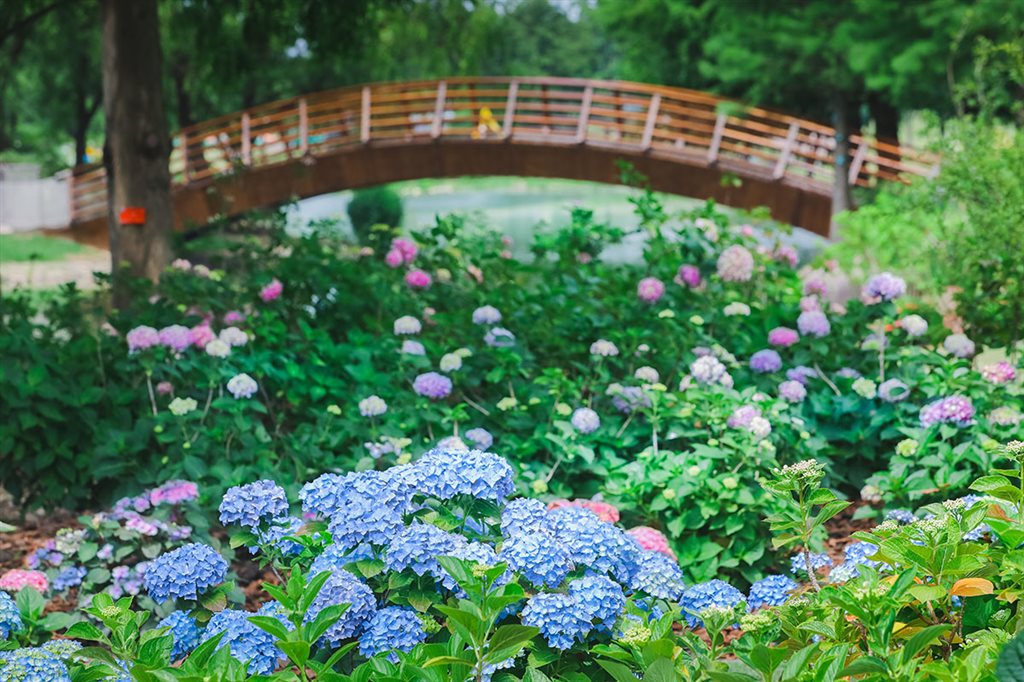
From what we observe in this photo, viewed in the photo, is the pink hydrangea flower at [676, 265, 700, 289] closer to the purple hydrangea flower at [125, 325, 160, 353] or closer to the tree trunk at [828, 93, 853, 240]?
the purple hydrangea flower at [125, 325, 160, 353]

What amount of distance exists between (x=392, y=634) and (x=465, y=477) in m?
0.29

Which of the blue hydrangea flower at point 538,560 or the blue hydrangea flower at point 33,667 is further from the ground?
the blue hydrangea flower at point 538,560

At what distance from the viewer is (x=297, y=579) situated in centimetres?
162

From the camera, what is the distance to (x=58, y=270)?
12.9 metres

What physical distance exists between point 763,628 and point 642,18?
645 inches

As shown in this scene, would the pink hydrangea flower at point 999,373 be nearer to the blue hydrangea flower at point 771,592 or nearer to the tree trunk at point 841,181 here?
the blue hydrangea flower at point 771,592

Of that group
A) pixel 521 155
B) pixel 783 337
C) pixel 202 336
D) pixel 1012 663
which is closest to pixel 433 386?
pixel 202 336

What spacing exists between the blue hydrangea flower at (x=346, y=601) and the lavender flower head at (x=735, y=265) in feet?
10.1

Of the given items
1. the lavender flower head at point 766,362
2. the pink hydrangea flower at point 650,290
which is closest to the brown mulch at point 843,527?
the lavender flower head at point 766,362

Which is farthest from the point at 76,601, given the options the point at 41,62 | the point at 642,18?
the point at 41,62

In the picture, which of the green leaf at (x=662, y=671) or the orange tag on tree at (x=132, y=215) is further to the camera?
the orange tag on tree at (x=132, y=215)

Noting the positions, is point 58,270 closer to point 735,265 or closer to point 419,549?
point 735,265

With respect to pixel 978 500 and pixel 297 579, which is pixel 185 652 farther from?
pixel 978 500

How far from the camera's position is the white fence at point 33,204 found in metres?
15.4
